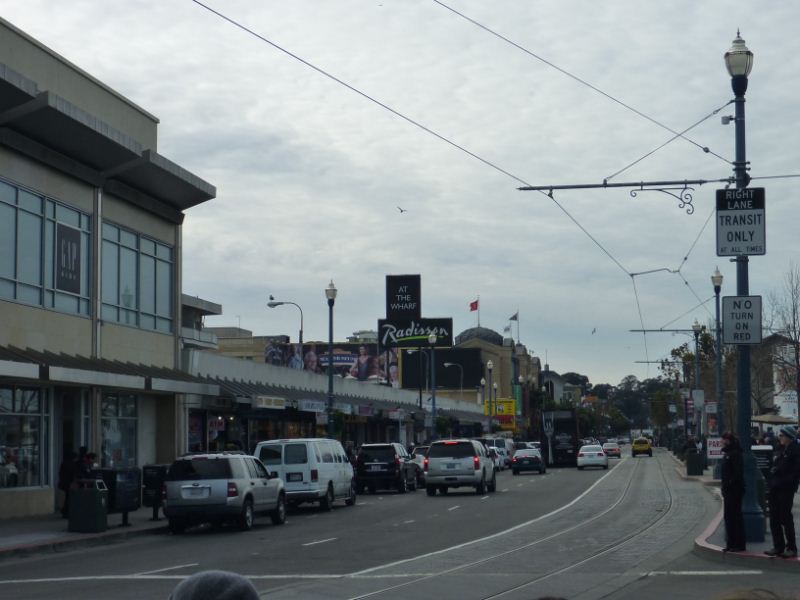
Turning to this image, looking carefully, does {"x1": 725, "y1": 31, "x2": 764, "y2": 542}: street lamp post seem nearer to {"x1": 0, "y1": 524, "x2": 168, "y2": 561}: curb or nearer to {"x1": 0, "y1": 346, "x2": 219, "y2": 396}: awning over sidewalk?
{"x1": 0, "y1": 524, "x2": 168, "y2": 561}: curb

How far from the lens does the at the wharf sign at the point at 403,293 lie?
69.6 m

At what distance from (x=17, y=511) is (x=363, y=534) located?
30.6 feet

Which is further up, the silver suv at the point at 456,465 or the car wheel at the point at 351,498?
the silver suv at the point at 456,465

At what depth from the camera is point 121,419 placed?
111ft

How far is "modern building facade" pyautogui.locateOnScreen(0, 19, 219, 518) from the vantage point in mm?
27562

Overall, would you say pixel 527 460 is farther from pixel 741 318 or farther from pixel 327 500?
pixel 741 318

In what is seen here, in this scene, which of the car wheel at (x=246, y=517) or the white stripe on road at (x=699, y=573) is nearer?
the white stripe on road at (x=699, y=573)

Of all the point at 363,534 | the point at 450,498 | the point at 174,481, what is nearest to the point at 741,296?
the point at 363,534

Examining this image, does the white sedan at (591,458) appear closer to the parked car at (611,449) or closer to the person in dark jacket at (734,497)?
the parked car at (611,449)

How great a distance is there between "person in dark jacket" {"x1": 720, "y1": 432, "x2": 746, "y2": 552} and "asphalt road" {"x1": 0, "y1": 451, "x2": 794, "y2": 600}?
0.53 m

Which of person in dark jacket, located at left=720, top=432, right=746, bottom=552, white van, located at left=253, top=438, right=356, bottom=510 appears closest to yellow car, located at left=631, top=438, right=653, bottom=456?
white van, located at left=253, top=438, right=356, bottom=510

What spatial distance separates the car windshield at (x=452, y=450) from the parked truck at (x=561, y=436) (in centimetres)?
3149

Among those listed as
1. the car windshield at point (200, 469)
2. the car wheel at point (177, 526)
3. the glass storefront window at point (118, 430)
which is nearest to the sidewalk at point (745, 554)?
the car windshield at point (200, 469)

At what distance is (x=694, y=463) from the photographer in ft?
159
